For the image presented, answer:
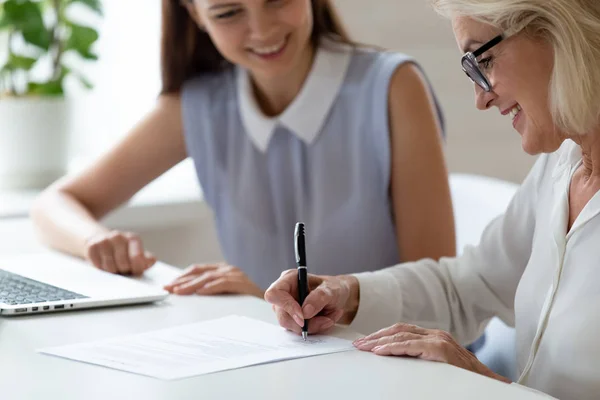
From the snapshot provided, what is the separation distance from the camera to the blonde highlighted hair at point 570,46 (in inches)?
47.3

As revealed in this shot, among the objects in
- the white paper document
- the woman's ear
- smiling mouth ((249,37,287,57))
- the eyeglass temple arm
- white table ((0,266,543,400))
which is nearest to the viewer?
white table ((0,266,543,400))

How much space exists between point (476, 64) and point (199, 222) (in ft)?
5.73

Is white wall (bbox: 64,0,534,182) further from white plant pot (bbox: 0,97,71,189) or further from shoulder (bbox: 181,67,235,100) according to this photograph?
shoulder (bbox: 181,67,235,100)

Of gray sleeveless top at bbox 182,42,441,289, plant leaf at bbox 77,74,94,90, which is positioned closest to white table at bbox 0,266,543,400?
gray sleeveless top at bbox 182,42,441,289

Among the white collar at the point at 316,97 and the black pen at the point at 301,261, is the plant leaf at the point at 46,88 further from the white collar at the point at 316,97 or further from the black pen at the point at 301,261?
the black pen at the point at 301,261

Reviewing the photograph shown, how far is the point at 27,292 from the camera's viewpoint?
1503 millimetres

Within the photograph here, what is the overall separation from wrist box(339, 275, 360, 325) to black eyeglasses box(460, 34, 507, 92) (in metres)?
0.35

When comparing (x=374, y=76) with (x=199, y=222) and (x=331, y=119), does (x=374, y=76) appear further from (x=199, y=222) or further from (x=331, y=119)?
(x=199, y=222)

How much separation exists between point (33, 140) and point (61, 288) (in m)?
1.30

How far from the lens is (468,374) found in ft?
3.53

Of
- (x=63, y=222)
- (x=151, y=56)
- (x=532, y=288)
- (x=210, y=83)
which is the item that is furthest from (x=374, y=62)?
(x=151, y=56)

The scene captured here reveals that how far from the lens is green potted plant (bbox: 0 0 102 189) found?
2.68m

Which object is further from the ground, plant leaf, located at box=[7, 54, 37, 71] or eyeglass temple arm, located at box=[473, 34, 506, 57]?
eyeglass temple arm, located at box=[473, 34, 506, 57]

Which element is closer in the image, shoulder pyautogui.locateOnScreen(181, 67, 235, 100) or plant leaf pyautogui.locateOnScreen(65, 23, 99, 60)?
shoulder pyautogui.locateOnScreen(181, 67, 235, 100)
